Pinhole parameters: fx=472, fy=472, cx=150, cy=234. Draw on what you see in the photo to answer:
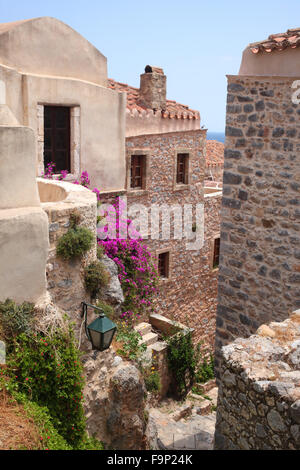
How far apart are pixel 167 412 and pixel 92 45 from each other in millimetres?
8993

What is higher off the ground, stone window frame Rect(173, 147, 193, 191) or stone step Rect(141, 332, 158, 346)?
stone window frame Rect(173, 147, 193, 191)

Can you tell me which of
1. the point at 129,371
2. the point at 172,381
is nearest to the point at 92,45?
the point at 129,371

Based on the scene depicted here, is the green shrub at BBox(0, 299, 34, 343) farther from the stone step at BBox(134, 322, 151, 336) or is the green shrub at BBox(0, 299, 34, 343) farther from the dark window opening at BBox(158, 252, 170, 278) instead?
the dark window opening at BBox(158, 252, 170, 278)

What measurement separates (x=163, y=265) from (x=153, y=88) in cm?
521

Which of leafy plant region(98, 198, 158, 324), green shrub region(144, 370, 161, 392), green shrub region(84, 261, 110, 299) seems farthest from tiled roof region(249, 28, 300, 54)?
green shrub region(144, 370, 161, 392)

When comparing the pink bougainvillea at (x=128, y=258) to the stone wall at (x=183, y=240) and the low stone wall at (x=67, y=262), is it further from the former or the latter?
the low stone wall at (x=67, y=262)

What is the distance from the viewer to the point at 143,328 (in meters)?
12.4

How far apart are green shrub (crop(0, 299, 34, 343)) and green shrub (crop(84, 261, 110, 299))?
1.52 metres

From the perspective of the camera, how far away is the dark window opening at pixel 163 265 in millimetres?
14375

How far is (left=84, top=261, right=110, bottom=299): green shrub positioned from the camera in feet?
22.0

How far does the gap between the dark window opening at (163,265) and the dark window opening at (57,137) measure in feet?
14.8

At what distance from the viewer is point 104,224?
37.7ft

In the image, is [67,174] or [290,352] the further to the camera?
[67,174]

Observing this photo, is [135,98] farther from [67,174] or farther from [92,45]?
[67,174]
